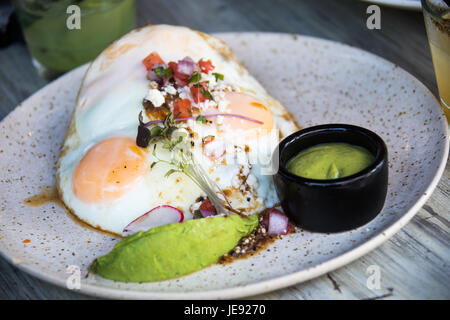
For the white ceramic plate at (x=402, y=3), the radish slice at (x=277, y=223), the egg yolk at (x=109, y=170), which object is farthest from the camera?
the white ceramic plate at (x=402, y=3)

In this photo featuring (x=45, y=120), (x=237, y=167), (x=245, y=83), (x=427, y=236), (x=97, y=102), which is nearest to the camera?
(x=427, y=236)

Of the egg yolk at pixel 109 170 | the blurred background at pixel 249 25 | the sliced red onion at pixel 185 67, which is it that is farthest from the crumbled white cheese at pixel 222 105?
the blurred background at pixel 249 25

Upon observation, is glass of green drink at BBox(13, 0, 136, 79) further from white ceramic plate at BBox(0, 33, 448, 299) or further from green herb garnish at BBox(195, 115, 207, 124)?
green herb garnish at BBox(195, 115, 207, 124)

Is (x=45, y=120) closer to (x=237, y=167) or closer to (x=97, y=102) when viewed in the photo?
(x=97, y=102)

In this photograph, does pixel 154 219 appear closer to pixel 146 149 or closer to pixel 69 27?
pixel 146 149

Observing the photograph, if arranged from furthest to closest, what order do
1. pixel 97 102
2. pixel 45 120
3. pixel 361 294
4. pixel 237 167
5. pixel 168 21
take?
pixel 168 21, pixel 45 120, pixel 97 102, pixel 237 167, pixel 361 294

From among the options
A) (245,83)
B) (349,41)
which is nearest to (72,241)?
(245,83)

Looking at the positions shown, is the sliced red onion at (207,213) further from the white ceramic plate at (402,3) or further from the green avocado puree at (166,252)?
the white ceramic plate at (402,3)
